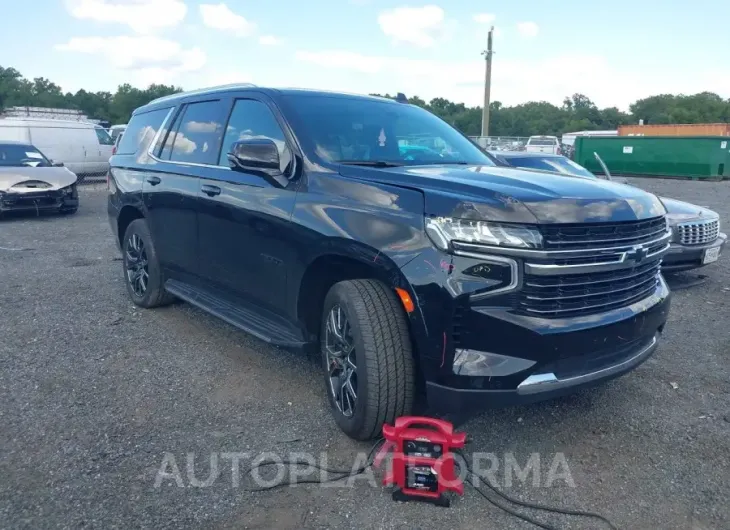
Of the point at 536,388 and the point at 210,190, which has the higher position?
the point at 210,190

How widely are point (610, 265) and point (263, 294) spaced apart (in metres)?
2.06

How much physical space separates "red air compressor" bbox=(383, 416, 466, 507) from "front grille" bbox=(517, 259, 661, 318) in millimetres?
678

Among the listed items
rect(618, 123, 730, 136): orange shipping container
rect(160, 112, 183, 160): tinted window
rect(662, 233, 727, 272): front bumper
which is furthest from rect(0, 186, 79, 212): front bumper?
rect(618, 123, 730, 136): orange shipping container

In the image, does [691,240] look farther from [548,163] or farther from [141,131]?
[141,131]

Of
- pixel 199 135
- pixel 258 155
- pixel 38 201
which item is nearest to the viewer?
pixel 258 155

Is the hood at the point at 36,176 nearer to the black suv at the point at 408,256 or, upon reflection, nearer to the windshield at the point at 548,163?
the windshield at the point at 548,163

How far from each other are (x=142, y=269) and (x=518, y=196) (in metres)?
3.94

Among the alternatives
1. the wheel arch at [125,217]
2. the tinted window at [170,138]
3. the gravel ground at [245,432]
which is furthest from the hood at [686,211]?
the wheel arch at [125,217]

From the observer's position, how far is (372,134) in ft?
13.7

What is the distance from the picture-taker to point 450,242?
2916mm

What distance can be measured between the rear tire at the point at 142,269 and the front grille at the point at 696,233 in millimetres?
5286

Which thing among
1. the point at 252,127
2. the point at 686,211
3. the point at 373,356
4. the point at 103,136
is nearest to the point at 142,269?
the point at 252,127

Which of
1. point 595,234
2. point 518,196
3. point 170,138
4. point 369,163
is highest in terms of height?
point 170,138

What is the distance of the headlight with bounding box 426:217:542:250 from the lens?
9.48 feet
